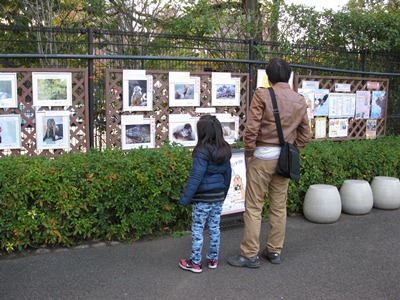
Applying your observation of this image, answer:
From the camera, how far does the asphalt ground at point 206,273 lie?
3838mm

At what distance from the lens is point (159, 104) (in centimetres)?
606

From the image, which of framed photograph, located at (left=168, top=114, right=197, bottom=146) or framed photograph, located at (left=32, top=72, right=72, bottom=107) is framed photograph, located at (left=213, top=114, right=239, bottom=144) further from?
framed photograph, located at (left=32, top=72, right=72, bottom=107)

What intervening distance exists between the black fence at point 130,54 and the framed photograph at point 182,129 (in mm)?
755

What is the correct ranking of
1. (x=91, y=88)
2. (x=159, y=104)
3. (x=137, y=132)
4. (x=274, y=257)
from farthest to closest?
(x=159, y=104) < (x=137, y=132) < (x=91, y=88) < (x=274, y=257)

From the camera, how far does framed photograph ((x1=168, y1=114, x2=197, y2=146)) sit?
617 cm

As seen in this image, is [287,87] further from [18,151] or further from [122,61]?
[18,151]

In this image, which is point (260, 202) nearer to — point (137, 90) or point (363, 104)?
point (137, 90)

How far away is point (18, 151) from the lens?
536cm

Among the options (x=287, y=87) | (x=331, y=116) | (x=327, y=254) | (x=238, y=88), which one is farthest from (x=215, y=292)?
(x=331, y=116)

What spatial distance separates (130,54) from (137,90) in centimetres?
72

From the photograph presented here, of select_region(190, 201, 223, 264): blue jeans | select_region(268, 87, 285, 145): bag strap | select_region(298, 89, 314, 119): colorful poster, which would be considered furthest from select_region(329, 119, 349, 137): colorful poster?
select_region(190, 201, 223, 264): blue jeans

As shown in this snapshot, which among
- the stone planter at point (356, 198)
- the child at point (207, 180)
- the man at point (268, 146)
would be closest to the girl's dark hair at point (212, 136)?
the child at point (207, 180)

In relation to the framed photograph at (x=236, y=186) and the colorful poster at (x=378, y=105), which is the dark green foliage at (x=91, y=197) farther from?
the colorful poster at (x=378, y=105)

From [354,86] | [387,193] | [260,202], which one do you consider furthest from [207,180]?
[354,86]
